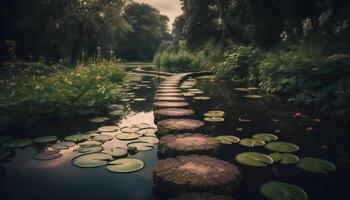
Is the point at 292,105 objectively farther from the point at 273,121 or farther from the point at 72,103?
the point at 72,103

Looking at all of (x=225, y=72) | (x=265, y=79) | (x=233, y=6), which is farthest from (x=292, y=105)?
(x=233, y=6)

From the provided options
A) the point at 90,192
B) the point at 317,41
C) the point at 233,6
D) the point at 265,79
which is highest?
the point at 233,6

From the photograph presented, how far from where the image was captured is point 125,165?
8.69ft

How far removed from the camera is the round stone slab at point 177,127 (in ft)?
11.3

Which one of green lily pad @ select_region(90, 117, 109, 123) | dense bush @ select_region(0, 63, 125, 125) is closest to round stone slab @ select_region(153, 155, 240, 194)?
green lily pad @ select_region(90, 117, 109, 123)

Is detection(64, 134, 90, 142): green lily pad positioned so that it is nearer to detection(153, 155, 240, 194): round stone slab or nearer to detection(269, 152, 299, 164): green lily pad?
detection(153, 155, 240, 194): round stone slab

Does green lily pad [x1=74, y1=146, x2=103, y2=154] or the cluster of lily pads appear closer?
the cluster of lily pads

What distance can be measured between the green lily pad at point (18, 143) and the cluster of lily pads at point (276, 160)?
97.1 inches

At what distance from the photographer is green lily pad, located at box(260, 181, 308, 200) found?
6.58 ft

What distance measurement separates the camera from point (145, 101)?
6.69 metres

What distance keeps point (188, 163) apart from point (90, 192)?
0.89m

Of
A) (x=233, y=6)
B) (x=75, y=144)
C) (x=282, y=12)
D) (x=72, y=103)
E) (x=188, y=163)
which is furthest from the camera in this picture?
(x=233, y=6)

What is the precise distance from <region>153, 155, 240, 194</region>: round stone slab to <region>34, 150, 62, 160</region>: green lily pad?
1272mm

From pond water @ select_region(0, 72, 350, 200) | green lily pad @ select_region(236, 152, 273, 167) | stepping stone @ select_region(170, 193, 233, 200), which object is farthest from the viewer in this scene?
Answer: green lily pad @ select_region(236, 152, 273, 167)
